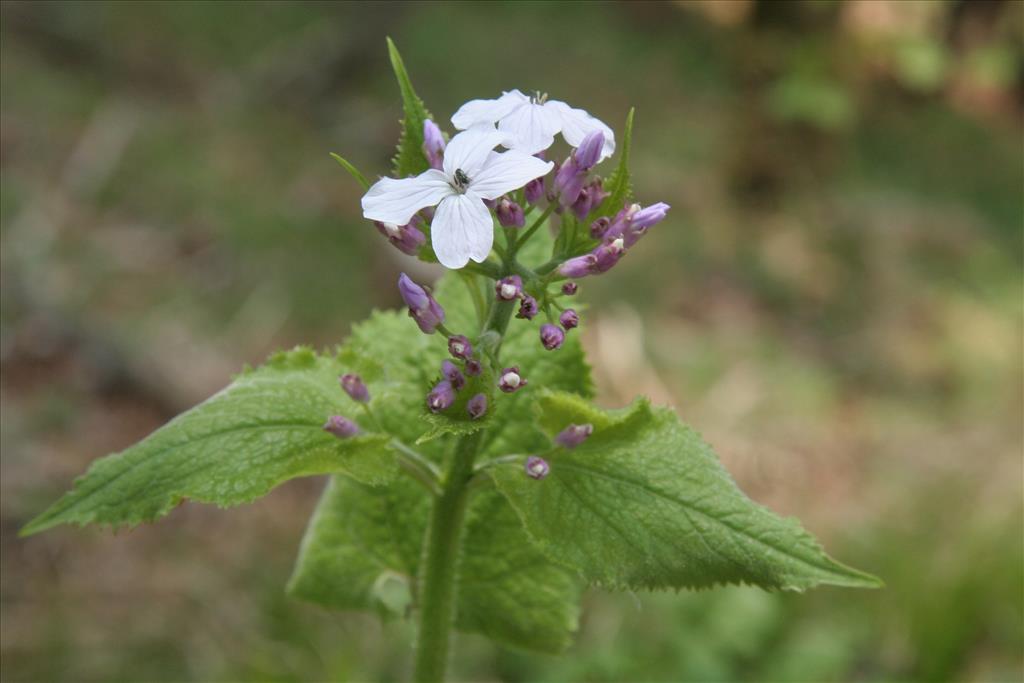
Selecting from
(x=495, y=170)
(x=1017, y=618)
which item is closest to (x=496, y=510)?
(x=495, y=170)

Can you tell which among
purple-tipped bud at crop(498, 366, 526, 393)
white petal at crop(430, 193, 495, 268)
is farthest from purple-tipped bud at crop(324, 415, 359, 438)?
white petal at crop(430, 193, 495, 268)

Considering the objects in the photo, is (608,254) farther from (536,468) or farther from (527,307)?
(536,468)

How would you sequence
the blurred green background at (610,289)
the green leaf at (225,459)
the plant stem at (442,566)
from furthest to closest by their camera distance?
the blurred green background at (610,289)
the plant stem at (442,566)
the green leaf at (225,459)

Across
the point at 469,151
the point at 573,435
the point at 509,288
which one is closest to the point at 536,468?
the point at 573,435

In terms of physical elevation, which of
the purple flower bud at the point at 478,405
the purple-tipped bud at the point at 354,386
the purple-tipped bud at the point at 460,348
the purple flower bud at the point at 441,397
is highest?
the purple-tipped bud at the point at 354,386

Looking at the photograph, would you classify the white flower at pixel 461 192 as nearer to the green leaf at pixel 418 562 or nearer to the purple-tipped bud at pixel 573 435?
the purple-tipped bud at pixel 573 435

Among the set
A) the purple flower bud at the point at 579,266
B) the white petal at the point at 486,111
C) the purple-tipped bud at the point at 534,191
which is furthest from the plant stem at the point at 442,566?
the white petal at the point at 486,111
